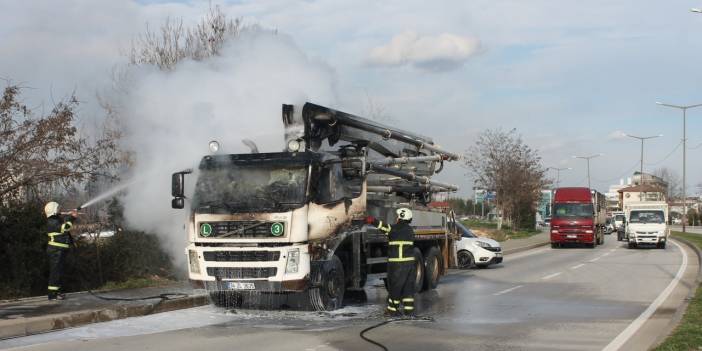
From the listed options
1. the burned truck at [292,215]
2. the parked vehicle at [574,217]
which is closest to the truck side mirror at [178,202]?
the burned truck at [292,215]

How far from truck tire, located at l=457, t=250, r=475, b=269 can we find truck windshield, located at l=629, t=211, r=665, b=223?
16468mm

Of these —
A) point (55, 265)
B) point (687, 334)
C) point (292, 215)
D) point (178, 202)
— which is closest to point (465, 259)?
point (292, 215)

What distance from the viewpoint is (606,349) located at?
28.7ft

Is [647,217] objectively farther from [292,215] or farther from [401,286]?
[292,215]

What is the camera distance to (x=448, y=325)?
35.5 ft

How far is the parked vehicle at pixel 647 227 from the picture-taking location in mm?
34969

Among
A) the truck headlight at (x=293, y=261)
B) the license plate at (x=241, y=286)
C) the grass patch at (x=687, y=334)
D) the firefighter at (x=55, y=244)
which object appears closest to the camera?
the grass patch at (x=687, y=334)

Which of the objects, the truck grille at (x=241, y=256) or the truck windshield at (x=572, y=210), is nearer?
the truck grille at (x=241, y=256)

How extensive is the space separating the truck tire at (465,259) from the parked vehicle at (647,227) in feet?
52.5

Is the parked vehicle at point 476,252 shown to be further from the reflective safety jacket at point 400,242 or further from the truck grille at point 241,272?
the truck grille at point 241,272

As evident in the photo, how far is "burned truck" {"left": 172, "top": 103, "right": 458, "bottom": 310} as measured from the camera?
11.2m

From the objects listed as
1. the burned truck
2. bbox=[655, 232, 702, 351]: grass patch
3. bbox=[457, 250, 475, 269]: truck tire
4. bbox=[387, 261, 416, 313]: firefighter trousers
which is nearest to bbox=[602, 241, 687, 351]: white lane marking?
bbox=[655, 232, 702, 351]: grass patch

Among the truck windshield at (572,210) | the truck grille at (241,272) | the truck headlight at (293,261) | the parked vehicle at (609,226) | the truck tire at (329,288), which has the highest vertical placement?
the truck windshield at (572,210)

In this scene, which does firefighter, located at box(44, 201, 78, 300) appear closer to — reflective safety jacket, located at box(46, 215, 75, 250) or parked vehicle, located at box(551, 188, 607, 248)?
reflective safety jacket, located at box(46, 215, 75, 250)
